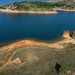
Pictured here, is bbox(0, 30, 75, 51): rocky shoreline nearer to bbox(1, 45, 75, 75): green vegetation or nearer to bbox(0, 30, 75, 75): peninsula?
bbox(0, 30, 75, 75): peninsula

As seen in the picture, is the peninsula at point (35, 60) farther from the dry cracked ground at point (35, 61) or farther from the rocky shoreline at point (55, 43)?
the rocky shoreline at point (55, 43)

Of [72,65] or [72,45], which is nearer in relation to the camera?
[72,65]

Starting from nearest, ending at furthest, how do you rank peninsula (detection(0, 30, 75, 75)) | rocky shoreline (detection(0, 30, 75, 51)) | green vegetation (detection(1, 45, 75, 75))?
green vegetation (detection(1, 45, 75, 75)) → peninsula (detection(0, 30, 75, 75)) → rocky shoreline (detection(0, 30, 75, 51))

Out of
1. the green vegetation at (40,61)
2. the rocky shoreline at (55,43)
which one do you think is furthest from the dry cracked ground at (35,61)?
the rocky shoreline at (55,43)

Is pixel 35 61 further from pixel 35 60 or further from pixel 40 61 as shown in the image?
pixel 40 61

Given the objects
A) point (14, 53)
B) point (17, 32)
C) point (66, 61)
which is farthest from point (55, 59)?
point (17, 32)

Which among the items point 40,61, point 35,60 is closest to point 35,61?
point 35,60

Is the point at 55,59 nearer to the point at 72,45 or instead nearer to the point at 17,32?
the point at 72,45

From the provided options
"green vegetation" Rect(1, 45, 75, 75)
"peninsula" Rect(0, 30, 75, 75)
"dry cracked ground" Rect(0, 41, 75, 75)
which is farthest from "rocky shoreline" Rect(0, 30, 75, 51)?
"dry cracked ground" Rect(0, 41, 75, 75)
